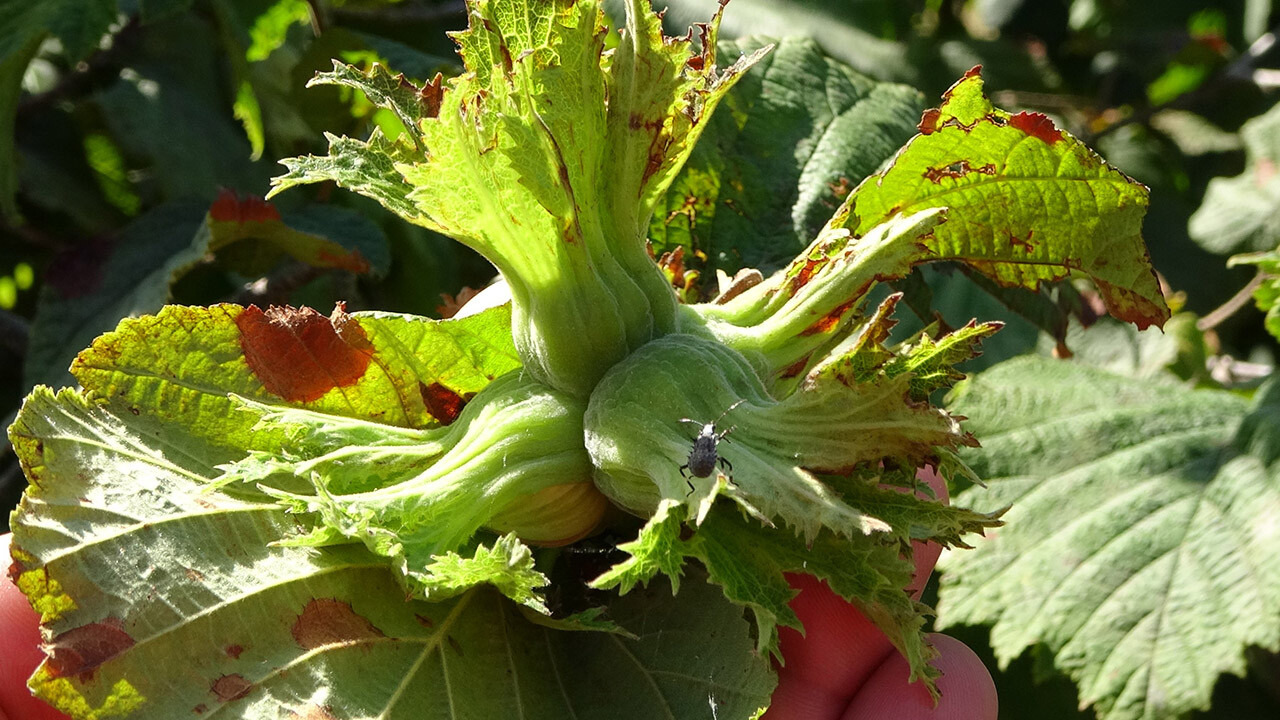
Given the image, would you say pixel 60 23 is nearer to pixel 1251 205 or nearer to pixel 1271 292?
pixel 1271 292

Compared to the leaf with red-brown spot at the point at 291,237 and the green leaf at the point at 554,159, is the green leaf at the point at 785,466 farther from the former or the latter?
the leaf with red-brown spot at the point at 291,237

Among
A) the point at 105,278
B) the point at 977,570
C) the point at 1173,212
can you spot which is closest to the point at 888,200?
the point at 977,570

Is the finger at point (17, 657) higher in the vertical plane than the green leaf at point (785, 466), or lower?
lower

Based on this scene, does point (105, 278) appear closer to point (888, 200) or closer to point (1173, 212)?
point (888, 200)

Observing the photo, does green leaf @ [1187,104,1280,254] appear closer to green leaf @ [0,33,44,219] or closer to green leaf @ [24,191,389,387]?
green leaf @ [24,191,389,387]

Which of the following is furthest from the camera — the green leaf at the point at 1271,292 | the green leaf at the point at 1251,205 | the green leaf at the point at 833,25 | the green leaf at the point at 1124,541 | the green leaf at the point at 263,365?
the green leaf at the point at 1251,205

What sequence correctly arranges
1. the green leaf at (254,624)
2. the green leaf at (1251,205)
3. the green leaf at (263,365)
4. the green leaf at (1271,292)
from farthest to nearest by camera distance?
the green leaf at (1251,205) < the green leaf at (1271,292) < the green leaf at (263,365) < the green leaf at (254,624)

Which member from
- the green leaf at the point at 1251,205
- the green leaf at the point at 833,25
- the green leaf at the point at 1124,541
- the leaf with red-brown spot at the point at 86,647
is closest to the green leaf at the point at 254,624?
the leaf with red-brown spot at the point at 86,647
